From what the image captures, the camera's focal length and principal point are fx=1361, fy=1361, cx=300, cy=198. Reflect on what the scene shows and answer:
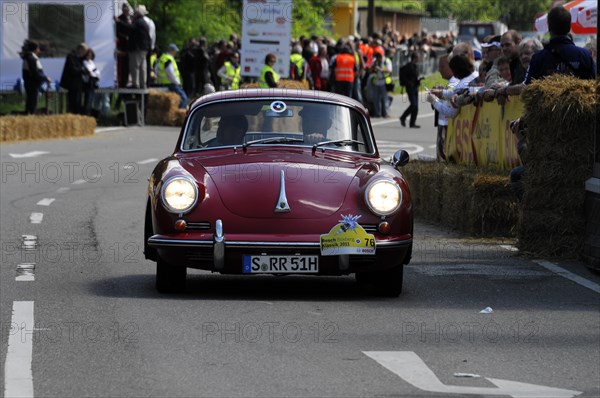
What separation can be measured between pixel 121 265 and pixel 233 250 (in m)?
2.35

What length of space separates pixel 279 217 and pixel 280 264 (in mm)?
337

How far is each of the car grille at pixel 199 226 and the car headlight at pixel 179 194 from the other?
0.10m

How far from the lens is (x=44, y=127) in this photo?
28.0 meters

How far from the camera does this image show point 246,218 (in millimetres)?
9055

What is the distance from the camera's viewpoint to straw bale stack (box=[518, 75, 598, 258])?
37.4ft

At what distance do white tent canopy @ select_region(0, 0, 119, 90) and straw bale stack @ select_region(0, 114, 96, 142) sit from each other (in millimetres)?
2958

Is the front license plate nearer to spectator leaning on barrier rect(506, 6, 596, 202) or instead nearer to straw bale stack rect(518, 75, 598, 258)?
straw bale stack rect(518, 75, 598, 258)

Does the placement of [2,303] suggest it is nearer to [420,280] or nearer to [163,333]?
[163,333]

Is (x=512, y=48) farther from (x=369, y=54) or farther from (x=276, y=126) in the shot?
(x=369, y=54)

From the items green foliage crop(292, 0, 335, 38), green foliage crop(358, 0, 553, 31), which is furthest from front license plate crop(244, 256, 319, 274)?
green foliage crop(358, 0, 553, 31)

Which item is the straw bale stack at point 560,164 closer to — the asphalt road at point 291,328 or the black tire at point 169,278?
the asphalt road at point 291,328

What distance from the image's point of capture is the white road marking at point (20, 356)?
6.31 meters

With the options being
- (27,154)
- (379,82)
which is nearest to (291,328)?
Result: (27,154)

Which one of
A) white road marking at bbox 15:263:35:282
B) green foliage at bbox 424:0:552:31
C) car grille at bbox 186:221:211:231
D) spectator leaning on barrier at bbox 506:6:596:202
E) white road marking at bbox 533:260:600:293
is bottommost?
white road marking at bbox 15:263:35:282
